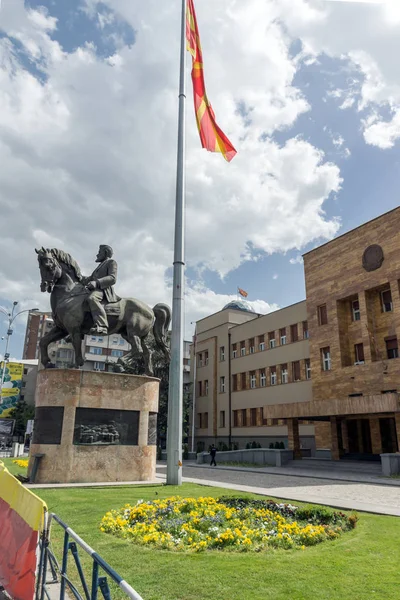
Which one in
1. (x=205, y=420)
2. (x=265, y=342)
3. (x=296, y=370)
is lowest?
(x=205, y=420)

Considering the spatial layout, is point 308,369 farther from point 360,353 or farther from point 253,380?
point 253,380

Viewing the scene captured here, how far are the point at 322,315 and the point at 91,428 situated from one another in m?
25.2

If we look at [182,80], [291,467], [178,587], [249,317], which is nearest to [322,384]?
[291,467]

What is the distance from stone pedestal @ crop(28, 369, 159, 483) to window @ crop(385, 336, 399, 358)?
68.8 ft

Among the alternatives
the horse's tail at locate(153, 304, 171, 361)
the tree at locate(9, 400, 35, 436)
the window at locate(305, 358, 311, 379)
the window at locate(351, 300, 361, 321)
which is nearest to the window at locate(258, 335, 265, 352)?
the window at locate(305, 358, 311, 379)

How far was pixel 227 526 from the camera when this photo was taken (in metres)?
7.96

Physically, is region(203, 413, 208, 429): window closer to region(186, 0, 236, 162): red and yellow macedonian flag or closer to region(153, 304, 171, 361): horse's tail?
region(153, 304, 171, 361): horse's tail

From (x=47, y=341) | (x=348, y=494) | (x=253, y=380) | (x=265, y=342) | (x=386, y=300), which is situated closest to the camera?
(x=348, y=494)

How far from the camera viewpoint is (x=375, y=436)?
31.2 metres

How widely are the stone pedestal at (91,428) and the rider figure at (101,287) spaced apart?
1.79 meters

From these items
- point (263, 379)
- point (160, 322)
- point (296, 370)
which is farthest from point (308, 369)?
point (160, 322)

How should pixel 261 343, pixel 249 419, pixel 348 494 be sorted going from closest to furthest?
1. pixel 348 494
2. pixel 249 419
3. pixel 261 343

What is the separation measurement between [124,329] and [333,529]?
1197 centimetres

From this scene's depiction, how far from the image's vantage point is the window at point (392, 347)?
31.5 m
